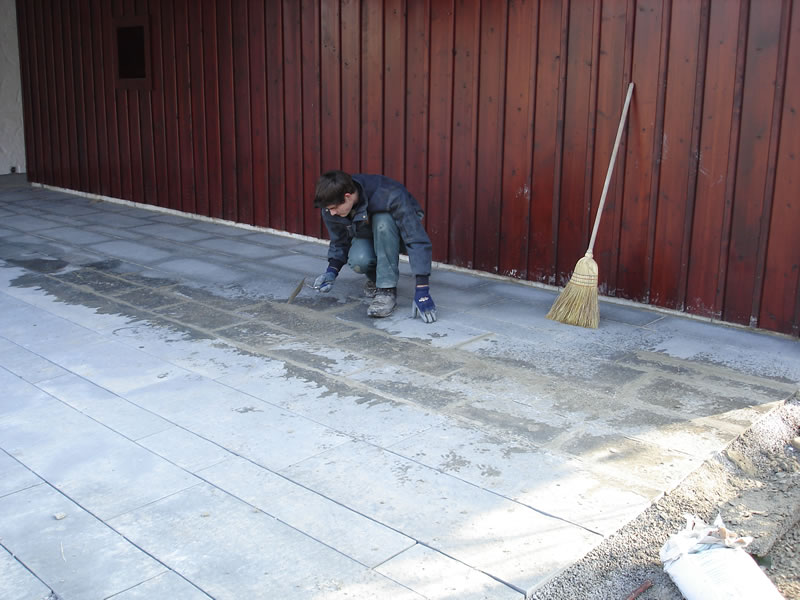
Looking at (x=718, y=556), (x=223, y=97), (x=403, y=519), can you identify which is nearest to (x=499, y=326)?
(x=403, y=519)

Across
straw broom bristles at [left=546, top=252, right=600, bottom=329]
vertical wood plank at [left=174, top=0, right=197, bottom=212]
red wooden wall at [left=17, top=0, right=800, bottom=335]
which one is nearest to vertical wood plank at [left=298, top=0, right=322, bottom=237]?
red wooden wall at [left=17, top=0, right=800, bottom=335]

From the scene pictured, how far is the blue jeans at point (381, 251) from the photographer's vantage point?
16.2ft

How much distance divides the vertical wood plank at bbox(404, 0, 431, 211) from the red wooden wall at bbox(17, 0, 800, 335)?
0.01 m

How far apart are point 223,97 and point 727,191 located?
472 centimetres

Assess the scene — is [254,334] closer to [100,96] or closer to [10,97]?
[100,96]

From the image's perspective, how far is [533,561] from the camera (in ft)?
8.18

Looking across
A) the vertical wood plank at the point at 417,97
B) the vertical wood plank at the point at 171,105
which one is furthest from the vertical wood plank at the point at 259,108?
the vertical wood plank at the point at 417,97

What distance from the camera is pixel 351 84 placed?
662 cm

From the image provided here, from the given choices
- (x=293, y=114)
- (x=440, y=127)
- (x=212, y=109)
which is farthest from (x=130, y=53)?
(x=440, y=127)

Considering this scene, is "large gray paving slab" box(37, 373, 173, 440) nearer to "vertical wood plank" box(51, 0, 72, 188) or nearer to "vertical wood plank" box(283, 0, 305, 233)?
"vertical wood plank" box(283, 0, 305, 233)

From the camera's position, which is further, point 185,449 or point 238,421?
point 238,421

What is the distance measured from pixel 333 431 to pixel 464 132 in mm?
3119

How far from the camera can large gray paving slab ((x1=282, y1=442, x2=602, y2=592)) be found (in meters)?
2.50

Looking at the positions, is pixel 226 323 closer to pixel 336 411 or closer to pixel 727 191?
pixel 336 411
